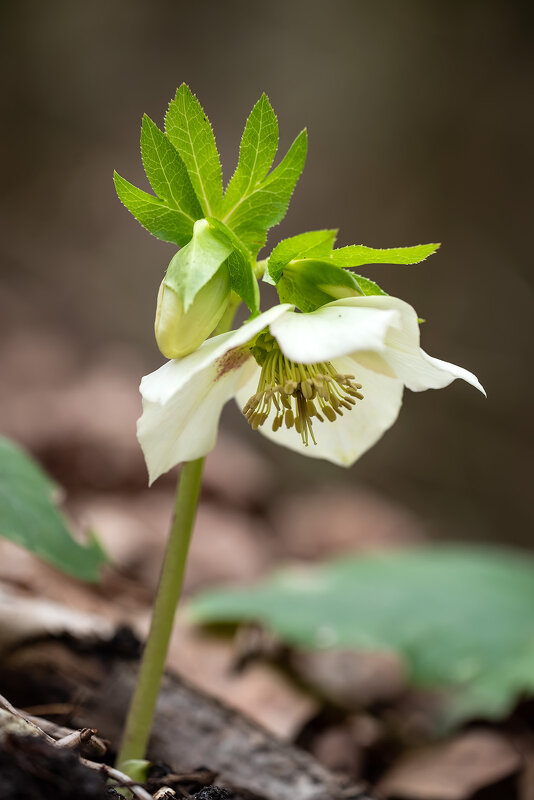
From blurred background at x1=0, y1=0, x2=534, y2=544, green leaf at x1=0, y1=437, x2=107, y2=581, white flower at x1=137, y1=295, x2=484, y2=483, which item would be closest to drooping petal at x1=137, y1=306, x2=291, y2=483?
white flower at x1=137, y1=295, x2=484, y2=483

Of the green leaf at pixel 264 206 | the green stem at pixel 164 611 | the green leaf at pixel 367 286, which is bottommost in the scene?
the green stem at pixel 164 611

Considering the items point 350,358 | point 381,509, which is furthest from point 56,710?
point 381,509

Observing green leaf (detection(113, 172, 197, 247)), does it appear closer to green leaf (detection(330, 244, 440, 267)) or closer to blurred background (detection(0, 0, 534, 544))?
green leaf (detection(330, 244, 440, 267))

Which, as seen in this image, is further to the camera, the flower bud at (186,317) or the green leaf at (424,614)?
the green leaf at (424,614)

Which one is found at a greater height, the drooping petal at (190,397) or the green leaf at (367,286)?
the green leaf at (367,286)

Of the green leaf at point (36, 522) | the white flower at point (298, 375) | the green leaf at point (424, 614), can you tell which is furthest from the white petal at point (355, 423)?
the green leaf at point (424, 614)

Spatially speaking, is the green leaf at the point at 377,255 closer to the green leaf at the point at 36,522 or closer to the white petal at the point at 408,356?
the white petal at the point at 408,356

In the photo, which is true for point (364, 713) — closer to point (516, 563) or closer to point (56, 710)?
point (56, 710)
